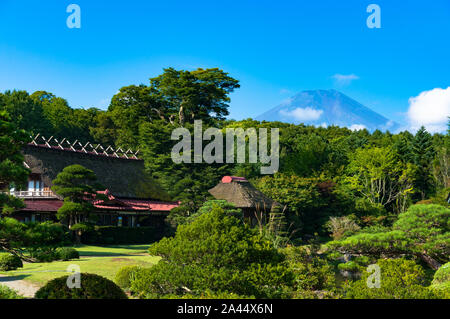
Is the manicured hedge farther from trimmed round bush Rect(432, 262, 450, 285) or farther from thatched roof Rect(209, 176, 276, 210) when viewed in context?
trimmed round bush Rect(432, 262, 450, 285)

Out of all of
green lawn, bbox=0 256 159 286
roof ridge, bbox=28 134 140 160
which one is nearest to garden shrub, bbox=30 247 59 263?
Answer: green lawn, bbox=0 256 159 286

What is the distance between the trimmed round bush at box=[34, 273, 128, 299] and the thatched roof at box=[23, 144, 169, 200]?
28.7 meters

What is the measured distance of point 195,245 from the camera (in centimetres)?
1008

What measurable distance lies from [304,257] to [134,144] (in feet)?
138

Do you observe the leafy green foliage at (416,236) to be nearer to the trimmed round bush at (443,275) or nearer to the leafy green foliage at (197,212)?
the trimmed round bush at (443,275)

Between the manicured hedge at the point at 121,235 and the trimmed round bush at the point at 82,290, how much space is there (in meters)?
21.6

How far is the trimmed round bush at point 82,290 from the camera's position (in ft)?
25.3

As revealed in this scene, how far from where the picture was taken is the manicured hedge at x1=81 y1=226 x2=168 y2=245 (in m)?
29.2

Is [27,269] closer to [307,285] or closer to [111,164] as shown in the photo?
[307,285]

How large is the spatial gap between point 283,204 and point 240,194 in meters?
3.52

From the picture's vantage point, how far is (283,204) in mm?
35250

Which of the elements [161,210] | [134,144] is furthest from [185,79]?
[161,210]

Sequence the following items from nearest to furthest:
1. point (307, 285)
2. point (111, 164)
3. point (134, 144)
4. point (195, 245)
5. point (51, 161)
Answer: point (195, 245) → point (307, 285) → point (51, 161) → point (111, 164) → point (134, 144)

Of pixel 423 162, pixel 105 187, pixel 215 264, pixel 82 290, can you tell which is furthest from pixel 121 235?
pixel 423 162
